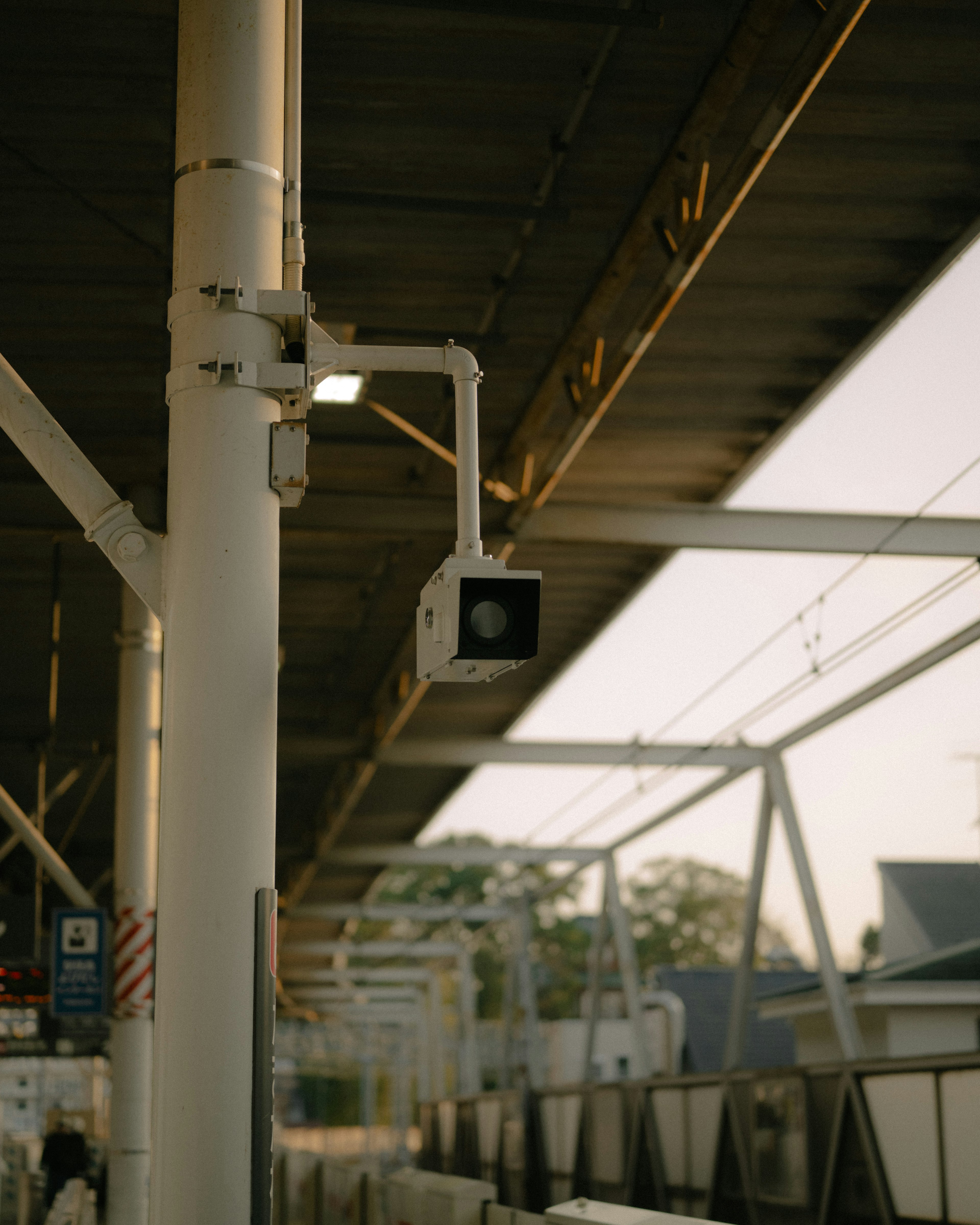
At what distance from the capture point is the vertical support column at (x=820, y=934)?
1728 centimetres

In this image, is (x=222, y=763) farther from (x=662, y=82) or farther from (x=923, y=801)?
(x=923, y=801)

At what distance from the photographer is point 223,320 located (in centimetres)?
535

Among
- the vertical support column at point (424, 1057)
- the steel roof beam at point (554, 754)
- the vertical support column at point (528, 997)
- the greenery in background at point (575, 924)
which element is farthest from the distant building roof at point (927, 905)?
the greenery in background at point (575, 924)

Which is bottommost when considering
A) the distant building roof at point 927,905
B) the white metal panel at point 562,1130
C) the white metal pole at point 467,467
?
the white metal panel at point 562,1130

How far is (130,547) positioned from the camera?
17.6 ft

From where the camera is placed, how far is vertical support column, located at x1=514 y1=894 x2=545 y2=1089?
33.4 metres

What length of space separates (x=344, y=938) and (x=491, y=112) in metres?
45.3

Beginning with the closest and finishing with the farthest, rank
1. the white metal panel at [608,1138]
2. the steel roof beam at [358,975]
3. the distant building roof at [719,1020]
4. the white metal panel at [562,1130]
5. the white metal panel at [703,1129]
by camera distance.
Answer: the white metal panel at [703,1129], the white metal panel at [608,1138], the white metal panel at [562,1130], the distant building roof at [719,1020], the steel roof beam at [358,975]

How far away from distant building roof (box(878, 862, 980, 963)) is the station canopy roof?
46.7ft

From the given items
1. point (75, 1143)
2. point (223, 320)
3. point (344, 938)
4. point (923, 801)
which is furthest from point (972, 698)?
point (344, 938)

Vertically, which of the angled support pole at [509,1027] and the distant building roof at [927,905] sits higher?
the distant building roof at [927,905]

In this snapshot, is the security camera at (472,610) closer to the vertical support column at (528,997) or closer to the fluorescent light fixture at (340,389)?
the fluorescent light fixture at (340,389)

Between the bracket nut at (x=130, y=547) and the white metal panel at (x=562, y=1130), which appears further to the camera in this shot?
the white metal panel at (x=562, y=1130)

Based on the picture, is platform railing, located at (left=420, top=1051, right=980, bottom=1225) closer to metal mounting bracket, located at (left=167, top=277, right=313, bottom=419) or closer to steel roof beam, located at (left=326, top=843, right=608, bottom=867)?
steel roof beam, located at (left=326, top=843, right=608, bottom=867)
